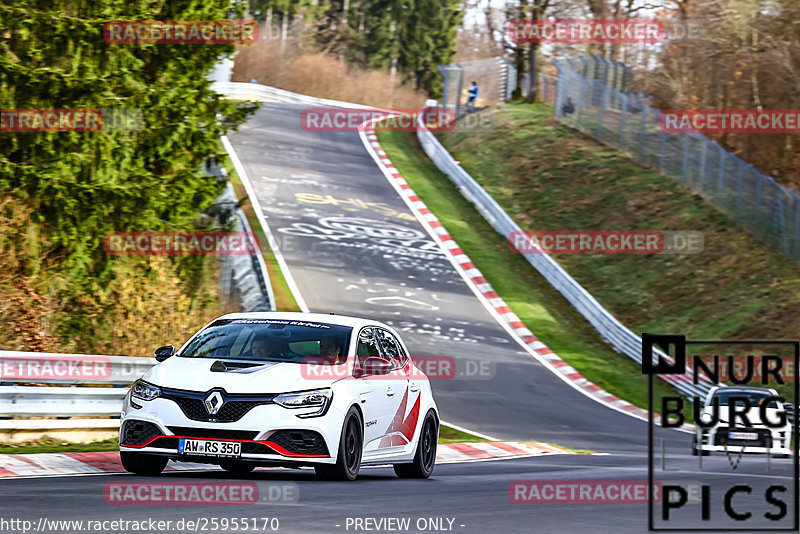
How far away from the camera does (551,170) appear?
45.2m

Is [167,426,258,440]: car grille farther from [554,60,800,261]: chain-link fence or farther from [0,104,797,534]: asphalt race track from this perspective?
[554,60,800,261]: chain-link fence

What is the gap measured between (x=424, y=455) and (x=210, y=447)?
330 centimetres

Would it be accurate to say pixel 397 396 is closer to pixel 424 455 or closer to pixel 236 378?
pixel 424 455

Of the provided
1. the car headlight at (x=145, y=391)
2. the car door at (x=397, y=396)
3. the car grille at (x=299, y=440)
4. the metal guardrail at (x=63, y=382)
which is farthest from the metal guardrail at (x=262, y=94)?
the car grille at (x=299, y=440)

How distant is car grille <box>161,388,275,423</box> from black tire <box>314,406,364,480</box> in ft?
2.65

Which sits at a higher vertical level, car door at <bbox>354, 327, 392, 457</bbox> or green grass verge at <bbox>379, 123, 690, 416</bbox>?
car door at <bbox>354, 327, 392, 457</bbox>

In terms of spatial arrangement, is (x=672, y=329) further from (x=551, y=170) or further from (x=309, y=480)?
(x=309, y=480)

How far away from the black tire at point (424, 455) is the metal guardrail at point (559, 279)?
954 centimetres

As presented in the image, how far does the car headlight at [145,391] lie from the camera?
10242 mm

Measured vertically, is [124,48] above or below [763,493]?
above

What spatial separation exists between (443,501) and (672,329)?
23.0 metres

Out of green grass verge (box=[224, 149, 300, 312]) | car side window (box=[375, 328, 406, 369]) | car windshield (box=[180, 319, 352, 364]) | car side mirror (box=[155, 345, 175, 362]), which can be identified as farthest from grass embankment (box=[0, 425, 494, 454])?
green grass verge (box=[224, 149, 300, 312])

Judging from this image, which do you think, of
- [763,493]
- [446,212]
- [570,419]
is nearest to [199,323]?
[570,419]

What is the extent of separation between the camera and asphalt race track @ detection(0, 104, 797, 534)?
8406 millimetres
